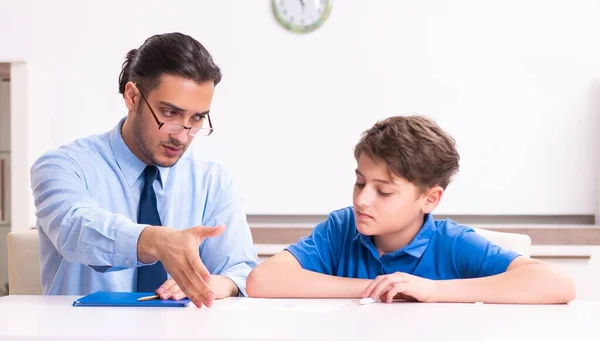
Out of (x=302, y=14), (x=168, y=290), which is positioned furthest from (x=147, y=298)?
(x=302, y=14)

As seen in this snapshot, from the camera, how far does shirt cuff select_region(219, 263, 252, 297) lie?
1.82 metres

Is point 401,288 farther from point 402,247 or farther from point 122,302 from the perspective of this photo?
point 122,302

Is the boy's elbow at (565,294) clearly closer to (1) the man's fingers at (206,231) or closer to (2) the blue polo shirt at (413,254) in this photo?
(2) the blue polo shirt at (413,254)

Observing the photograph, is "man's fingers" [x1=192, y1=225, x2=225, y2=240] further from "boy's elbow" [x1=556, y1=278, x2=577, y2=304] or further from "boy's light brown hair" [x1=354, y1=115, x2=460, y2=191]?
"boy's elbow" [x1=556, y1=278, x2=577, y2=304]

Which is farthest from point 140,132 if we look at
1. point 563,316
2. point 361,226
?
point 563,316

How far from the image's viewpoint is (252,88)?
3.96 metres

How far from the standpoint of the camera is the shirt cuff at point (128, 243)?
1.53m

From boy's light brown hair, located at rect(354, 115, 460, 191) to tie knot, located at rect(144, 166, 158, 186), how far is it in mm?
514

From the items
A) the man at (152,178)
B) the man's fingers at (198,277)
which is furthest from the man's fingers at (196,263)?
the man at (152,178)

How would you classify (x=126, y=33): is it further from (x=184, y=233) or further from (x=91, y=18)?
(x=184, y=233)

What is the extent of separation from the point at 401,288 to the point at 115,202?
2.63ft

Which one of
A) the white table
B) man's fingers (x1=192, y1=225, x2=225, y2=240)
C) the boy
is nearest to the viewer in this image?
the white table

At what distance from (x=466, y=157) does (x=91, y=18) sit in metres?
2.01

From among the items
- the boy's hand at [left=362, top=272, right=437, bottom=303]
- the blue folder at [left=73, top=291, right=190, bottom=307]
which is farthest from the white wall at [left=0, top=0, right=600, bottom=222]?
the blue folder at [left=73, top=291, right=190, bottom=307]
